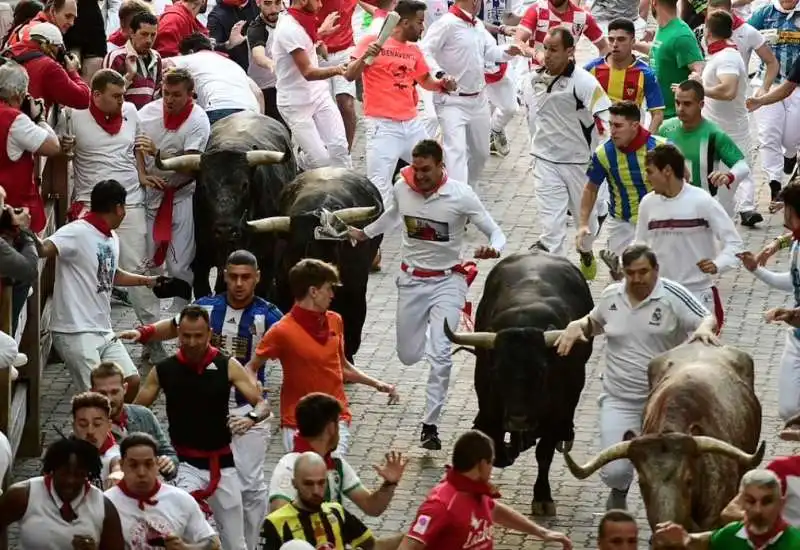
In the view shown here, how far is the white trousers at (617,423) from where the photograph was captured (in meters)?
14.8

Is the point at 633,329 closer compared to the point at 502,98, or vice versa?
the point at 633,329

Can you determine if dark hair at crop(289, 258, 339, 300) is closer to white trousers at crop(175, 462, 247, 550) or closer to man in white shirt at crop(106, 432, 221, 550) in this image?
white trousers at crop(175, 462, 247, 550)

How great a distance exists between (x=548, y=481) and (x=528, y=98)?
19.5 ft

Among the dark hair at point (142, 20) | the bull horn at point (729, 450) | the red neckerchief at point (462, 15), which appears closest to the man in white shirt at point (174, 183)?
the dark hair at point (142, 20)

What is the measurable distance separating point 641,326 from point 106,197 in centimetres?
383

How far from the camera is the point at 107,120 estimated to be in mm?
17969

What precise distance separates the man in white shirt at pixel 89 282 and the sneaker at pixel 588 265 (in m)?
4.52


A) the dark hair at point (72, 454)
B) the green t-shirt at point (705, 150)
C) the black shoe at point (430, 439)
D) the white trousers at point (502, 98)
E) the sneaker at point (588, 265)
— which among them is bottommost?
the white trousers at point (502, 98)

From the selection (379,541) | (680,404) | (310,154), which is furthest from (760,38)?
(379,541)

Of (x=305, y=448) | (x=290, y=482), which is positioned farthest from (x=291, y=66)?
(x=290, y=482)

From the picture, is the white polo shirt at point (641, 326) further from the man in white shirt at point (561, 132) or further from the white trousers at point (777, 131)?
the white trousers at point (777, 131)

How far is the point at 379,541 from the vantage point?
1255 centimetres

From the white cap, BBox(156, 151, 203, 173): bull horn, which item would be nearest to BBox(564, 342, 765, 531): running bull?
BBox(156, 151, 203, 173): bull horn

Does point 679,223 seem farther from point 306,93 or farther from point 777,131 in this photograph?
point 777,131
